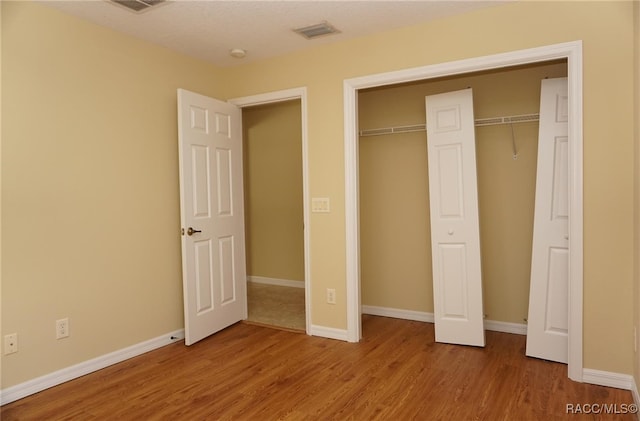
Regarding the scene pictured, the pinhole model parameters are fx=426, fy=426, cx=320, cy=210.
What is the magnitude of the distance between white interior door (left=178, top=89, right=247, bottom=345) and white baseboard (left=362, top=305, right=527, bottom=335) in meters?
1.33

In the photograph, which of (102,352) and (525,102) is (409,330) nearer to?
(525,102)

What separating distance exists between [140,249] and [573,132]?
3198mm

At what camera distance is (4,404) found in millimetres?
2535

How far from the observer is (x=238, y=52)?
3664 mm

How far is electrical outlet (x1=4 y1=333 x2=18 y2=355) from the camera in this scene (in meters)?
2.56

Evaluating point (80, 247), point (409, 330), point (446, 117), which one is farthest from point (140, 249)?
point (446, 117)

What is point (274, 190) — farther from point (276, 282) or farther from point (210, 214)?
point (210, 214)

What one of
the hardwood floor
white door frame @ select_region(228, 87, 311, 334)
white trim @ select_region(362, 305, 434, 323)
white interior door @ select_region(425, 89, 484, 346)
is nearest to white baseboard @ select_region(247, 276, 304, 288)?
white trim @ select_region(362, 305, 434, 323)

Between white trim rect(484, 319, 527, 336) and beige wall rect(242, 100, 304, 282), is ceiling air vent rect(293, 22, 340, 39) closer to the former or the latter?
beige wall rect(242, 100, 304, 282)

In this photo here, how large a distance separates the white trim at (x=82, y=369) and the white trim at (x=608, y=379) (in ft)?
10.0

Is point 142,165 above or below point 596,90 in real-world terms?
below

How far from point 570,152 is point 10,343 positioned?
366 cm

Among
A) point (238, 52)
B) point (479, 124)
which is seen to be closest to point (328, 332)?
point (479, 124)

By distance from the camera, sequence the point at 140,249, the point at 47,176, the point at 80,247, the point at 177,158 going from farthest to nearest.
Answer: the point at 177,158 < the point at 140,249 < the point at 80,247 < the point at 47,176
